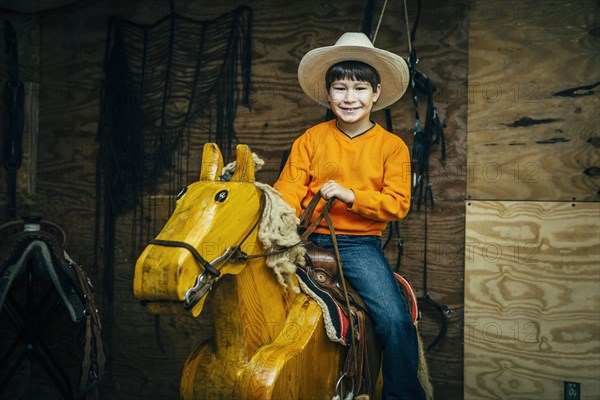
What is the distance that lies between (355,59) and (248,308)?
153 cm

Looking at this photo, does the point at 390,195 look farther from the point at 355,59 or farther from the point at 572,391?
the point at 572,391

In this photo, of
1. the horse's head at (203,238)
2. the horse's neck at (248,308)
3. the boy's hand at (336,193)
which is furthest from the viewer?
the boy's hand at (336,193)

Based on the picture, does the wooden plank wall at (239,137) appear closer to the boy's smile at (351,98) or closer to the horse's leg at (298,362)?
the boy's smile at (351,98)

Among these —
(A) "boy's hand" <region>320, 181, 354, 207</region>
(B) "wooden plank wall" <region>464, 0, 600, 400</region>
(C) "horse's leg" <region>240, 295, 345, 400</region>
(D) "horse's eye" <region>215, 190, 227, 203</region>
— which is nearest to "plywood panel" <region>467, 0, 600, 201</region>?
(B) "wooden plank wall" <region>464, 0, 600, 400</region>

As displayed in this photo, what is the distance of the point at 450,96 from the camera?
4.03 meters

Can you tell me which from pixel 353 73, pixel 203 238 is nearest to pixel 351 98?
pixel 353 73

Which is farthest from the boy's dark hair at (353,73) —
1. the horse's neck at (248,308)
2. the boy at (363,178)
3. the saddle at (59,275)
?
the saddle at (59,275)

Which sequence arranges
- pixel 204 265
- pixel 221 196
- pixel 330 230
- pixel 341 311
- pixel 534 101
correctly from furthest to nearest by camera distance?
pixel 534 101
pixel 330 230
pixel 341 311
pixel 221 196
pixel 204 265

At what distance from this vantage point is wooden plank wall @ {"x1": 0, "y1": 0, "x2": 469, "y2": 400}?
13.3ft

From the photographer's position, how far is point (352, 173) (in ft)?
10.8

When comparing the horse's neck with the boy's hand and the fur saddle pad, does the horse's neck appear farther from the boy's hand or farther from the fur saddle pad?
the boy's hand

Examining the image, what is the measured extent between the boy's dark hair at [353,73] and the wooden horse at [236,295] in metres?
0.89

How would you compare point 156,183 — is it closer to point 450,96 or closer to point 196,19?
point 196,19

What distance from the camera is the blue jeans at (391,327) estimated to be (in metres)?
2.93
